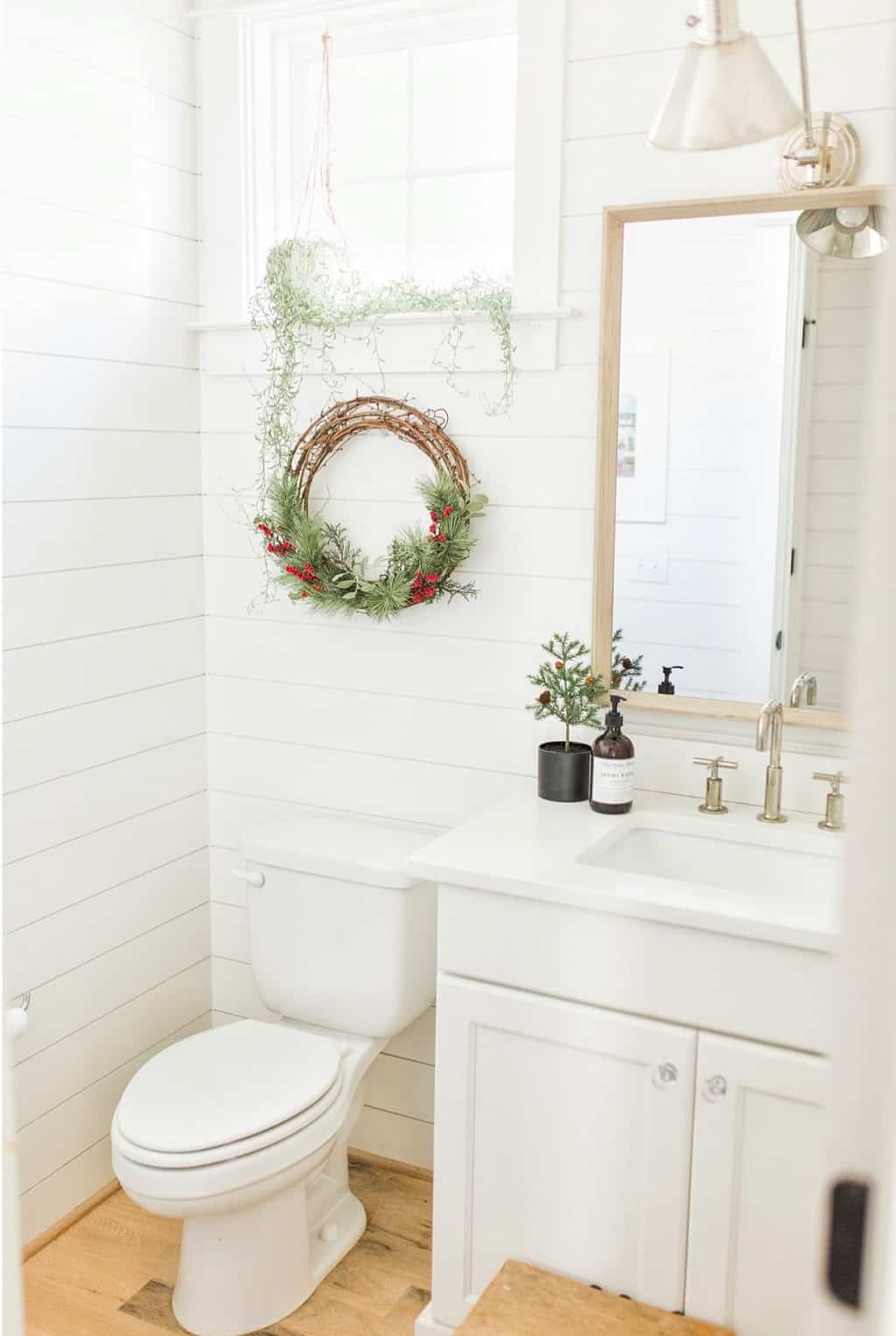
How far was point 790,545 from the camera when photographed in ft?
6.66

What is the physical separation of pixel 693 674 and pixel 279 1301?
1.32 m

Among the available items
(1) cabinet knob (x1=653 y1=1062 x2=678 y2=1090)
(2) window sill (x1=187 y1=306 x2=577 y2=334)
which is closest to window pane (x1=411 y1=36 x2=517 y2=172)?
(2) window sill (x1=187 y1=306 x2=577 y2=334)

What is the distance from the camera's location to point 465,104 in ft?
7.75

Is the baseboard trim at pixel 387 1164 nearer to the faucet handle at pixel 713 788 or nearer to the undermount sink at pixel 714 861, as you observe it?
the undermount sink at pixel 714 861

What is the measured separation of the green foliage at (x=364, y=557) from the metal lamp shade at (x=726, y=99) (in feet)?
2.65

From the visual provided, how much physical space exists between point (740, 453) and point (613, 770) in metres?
0.58

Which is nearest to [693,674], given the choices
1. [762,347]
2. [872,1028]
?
[762,347]

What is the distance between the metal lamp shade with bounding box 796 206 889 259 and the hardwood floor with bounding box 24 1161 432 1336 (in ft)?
6.33

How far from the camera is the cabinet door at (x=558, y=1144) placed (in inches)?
68.5

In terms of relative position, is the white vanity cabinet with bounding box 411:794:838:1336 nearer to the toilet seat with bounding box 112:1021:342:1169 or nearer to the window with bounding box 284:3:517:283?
the toilet seat with bounding box 112:1021:342:1169

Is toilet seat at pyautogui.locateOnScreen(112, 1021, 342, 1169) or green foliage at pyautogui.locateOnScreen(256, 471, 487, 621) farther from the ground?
green foliage at pyautogui.locateOnScreen(256, 471, 487, 621)

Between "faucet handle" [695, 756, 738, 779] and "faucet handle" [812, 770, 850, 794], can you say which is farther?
"faucet handle" [695, 756, 738, 779]

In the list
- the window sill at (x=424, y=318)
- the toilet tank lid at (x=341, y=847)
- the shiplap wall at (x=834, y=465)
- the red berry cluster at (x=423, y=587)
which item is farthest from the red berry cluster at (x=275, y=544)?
the shiplap wall at (x=834, y=465)

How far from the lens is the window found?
2336 mm
